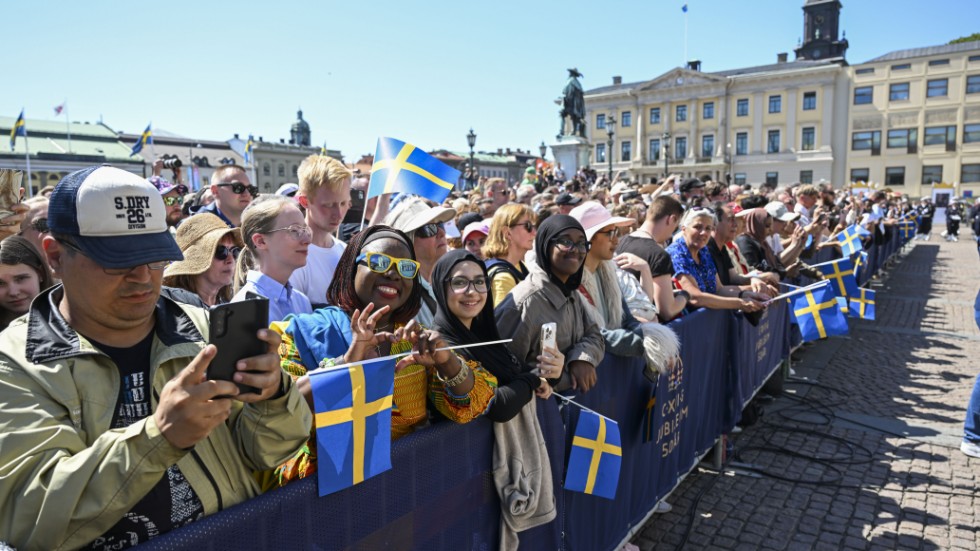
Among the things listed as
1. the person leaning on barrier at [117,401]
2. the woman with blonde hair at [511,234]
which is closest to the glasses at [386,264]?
the person leaning on barrier at [117,401]

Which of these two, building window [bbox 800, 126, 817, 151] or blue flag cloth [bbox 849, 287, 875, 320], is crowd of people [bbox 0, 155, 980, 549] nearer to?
blue flag cloth [bbox 849, 287, 875, 320]

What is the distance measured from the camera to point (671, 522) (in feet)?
15.1

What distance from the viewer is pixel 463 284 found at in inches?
110

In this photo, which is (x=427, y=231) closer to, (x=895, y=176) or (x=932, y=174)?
(x=932, y=174)

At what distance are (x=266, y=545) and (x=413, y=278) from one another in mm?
1202

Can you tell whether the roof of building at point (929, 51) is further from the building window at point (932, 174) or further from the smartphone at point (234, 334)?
the smartphone at point (234, 334)

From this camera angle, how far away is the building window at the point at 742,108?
7212 centimetres

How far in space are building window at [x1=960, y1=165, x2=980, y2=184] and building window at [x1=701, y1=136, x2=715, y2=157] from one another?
79.7 feet

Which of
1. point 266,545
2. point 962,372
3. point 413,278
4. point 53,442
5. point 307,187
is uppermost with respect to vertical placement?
point 307,187

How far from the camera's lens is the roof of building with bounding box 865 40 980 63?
2511 inches

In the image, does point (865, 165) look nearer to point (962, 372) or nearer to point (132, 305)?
point (962, 372)

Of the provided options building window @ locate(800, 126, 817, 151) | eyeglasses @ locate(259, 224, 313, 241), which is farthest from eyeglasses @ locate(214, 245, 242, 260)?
building window @ locate(800, 126, 817, 151)

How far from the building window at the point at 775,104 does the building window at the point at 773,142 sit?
236 centimetres

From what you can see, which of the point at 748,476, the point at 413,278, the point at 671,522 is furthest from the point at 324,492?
the point at 748,476
